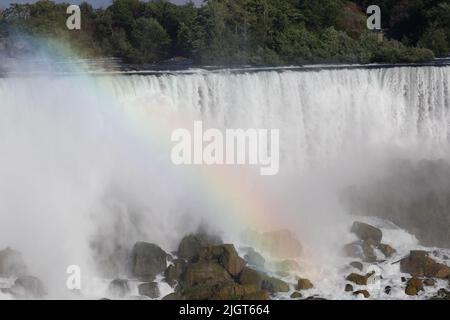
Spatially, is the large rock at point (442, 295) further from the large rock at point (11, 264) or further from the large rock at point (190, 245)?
the large rock at point (11, 264)

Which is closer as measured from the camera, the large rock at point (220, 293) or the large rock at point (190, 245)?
the large rock at point (220, 293)

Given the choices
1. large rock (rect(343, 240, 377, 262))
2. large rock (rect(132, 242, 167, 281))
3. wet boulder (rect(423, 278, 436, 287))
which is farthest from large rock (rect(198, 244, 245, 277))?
wet boulder (rect(423, 278, 436, 287))

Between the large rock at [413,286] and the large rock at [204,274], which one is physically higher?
the large rock at [204,274]

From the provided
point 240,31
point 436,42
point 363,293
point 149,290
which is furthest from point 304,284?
point 436,42

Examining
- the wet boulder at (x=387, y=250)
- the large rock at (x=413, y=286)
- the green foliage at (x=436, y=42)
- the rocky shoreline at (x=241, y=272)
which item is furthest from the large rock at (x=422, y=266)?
the green foliage at (x=436, y=42)

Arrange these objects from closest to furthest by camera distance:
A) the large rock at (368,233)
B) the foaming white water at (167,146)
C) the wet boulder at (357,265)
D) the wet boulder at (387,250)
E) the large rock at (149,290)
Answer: the large rock at (149,290)
the wet boulder at (357,265)
the foaming white water at (167,146)
the wet boulder at (387,250)
the large rock at (368,233)

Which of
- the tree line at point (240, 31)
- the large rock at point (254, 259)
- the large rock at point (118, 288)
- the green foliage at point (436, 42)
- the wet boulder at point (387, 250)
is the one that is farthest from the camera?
the green foliage at point (436, 42)

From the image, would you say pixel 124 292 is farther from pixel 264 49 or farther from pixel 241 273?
pixel 264 49

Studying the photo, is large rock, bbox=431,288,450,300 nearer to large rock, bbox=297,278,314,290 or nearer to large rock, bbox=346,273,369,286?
large rock, bbox=346,273,369,286
